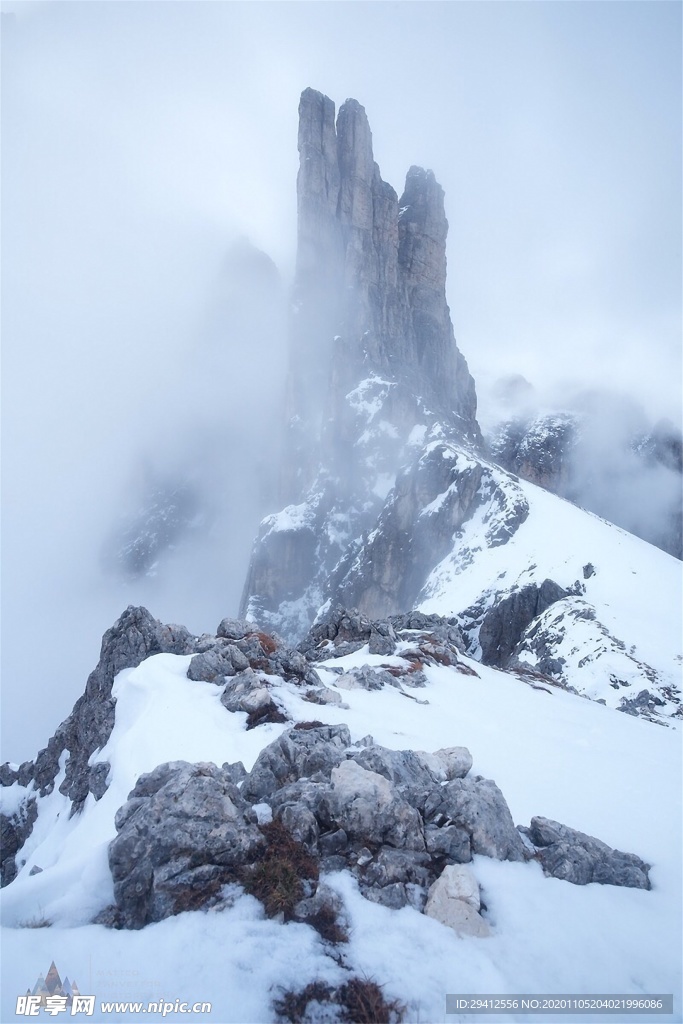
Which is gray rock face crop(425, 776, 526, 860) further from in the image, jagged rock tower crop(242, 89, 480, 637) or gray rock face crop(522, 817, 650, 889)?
jagged rock tower crop(242, 89, 480, 637)

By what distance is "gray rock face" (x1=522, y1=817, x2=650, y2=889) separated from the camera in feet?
25.9

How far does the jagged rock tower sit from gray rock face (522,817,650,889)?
81.9 metres

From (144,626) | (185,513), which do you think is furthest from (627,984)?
(185,513)

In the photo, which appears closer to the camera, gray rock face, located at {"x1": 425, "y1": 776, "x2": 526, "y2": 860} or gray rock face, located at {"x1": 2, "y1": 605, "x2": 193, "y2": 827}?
gray rock face, located at {"x1": 425, "y1": 776, "x2": 526, "y2": 860}

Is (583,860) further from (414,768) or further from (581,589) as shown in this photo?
(581,589)

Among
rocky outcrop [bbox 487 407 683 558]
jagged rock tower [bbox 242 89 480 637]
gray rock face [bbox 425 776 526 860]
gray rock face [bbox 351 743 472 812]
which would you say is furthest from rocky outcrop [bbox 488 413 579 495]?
gray rock face [bbox 425 776 526 860]

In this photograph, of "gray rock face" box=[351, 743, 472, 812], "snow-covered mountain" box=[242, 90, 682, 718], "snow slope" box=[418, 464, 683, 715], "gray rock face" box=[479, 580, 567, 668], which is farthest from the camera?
"gray rock face" box=[479, 580, 567, 668]

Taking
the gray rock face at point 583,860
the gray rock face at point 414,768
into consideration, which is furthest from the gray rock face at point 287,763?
the gray rock face at point 583,860

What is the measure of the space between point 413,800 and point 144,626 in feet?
47.7

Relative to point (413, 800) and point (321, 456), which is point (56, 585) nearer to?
point (321, 456)

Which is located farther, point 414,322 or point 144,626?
point 414,322

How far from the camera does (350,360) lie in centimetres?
10844

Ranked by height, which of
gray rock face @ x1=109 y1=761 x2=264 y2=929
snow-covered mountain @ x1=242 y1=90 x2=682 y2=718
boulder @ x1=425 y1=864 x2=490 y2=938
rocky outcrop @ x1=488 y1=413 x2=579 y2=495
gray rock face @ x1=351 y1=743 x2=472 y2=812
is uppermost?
rocky outcrop @ x1=488 y1=413 x2=579 y2=495

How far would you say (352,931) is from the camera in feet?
20.2
